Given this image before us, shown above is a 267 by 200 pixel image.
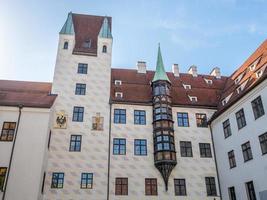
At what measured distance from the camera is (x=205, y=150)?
77.4 feet

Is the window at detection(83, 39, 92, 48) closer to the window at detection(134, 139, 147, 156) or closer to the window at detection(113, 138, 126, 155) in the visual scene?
the window at detection(113, 138, 126, 155)

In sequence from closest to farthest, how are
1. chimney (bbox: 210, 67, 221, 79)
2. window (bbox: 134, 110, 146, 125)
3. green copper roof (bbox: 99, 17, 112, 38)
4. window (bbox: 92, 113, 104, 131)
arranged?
window (bbox: 92, 113, 104, 131) < window (bbox: 134, 110, 146, 125) < green copper roof (bbox: 99, 17, 112, 38) < chimney (bbox: 210, 67, 221, 79)

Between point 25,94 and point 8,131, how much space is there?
389 centimetres

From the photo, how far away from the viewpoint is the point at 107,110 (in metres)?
23.9

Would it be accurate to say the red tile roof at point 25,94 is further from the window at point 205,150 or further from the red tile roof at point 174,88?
the window at point 205,150

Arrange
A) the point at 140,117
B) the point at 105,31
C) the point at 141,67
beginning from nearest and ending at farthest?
the point at 140,117 → the point at 105,31 → the point at 141,67

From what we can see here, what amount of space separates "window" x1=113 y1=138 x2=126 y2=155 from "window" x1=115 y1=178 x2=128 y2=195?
214 centimetres

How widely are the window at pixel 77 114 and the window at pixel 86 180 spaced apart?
461 centimetres

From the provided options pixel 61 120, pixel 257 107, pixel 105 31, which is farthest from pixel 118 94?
pixel 257 107

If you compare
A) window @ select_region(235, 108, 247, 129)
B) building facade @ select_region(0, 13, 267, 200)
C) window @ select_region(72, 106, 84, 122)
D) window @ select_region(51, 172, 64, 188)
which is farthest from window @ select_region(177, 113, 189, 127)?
window @ select_region(51, 172, 64, 188)

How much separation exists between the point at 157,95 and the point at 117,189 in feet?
28.4

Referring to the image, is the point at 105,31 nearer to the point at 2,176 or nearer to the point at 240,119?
the point at 240,119

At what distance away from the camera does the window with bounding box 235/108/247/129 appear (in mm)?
20172

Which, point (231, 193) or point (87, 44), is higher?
point (87, 44)
